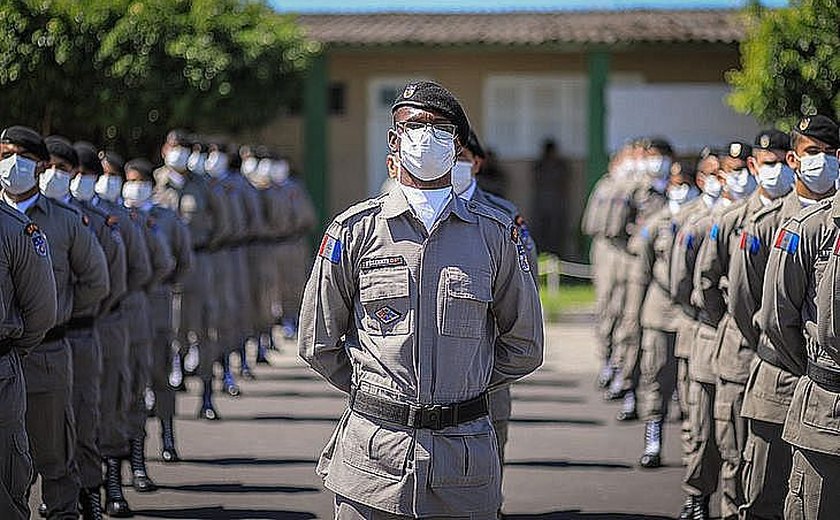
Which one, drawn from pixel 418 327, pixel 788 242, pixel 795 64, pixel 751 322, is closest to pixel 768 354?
pixel 751 322

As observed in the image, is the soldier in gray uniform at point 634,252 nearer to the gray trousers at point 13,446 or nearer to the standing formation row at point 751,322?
the standing formation row at point 751,322

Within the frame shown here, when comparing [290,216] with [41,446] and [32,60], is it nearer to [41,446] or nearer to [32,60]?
[32,60]

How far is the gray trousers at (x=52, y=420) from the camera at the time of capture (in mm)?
7281

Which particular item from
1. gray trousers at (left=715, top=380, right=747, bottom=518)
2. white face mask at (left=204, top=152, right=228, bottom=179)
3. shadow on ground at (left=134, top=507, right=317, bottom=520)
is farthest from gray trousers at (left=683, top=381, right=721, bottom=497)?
white face mask at (left=204, top=152, right=228, bottom=179)

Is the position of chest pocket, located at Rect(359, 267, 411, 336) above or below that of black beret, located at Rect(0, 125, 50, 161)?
below

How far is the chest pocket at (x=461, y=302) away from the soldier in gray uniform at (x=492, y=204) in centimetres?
209

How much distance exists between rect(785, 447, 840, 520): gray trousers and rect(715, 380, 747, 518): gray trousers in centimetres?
148

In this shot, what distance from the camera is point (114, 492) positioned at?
29.0 ft

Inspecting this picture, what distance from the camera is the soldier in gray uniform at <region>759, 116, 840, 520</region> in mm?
6172

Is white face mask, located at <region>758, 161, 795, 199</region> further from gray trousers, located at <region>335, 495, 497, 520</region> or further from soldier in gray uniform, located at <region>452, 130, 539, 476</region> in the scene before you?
gray trousers, located at <region>335, 495, 497, 520</region>

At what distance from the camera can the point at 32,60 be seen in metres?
11.7

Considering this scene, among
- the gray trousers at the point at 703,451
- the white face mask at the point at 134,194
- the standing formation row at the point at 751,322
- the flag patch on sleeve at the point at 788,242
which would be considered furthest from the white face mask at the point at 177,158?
the flag patch on sleeve at the point at 788,242

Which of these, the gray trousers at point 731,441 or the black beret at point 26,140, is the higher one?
the black beret at point 26,140

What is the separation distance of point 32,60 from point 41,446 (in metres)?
5.19
